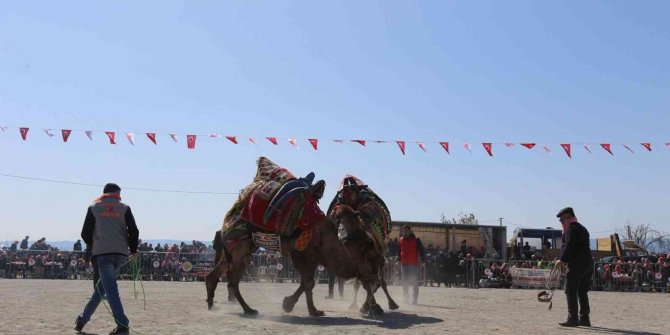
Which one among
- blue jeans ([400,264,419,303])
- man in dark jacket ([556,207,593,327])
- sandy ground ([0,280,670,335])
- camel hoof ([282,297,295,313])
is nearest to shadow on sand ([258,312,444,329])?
sandy ground ([0,280,670,335])

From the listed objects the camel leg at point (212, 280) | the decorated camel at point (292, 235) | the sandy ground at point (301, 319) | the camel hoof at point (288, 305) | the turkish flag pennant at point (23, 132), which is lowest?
the sandy ground at point (301, 319)

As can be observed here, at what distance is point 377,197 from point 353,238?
178cm

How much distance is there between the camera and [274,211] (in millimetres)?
10828

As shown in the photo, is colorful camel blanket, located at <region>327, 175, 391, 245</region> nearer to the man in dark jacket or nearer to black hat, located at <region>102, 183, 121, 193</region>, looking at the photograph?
the man in dark jacket

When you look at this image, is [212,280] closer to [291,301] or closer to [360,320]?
[291,301]

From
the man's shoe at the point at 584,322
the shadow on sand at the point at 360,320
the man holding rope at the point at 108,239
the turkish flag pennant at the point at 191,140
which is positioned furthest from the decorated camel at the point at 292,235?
the turkish flag pennant at the point at 191,140

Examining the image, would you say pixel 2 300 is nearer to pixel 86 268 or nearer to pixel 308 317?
pixel 308 317

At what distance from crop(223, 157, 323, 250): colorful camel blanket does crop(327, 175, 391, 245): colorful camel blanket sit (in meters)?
1.37

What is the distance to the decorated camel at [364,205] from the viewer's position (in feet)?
41.6

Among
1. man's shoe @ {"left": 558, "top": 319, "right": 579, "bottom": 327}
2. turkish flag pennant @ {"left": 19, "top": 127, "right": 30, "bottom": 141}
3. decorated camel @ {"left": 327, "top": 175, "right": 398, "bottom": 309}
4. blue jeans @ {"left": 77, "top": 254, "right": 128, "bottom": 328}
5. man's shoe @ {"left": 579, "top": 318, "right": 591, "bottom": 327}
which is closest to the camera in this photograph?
blue jeans @ {"left": 77, "top": 254, "right": 128, "bottom": 328}

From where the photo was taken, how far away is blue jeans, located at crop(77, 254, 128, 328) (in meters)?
8.18

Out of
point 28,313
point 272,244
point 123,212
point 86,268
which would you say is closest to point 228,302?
point 272,244

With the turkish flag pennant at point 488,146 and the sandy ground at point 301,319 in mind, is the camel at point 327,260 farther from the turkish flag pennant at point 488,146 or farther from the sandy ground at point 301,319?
the turkish flag pennant at point 488,146

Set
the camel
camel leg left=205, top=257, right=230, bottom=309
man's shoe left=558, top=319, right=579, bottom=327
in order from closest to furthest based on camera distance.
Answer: man's shoe left=558, top=319, right=579, bottom=327, the camel, camel leg left=205, top=257, right=230, bottom=309
